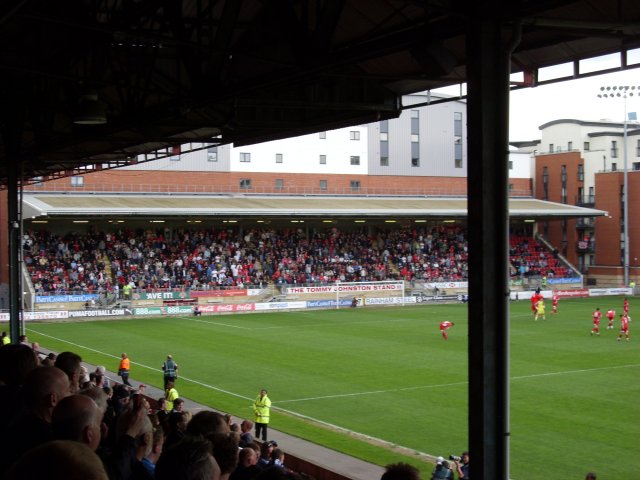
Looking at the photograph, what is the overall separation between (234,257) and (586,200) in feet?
109

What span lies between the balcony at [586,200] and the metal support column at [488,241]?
226 feet

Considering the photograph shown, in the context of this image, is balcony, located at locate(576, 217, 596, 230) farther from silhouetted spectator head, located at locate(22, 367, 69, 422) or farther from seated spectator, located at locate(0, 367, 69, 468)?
silhouetted spectator head, located at locate(22, 367, 69, 422)

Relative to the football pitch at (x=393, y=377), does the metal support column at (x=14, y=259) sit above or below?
above

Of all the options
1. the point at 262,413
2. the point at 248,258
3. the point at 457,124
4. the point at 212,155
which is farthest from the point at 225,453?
the point at 457,124

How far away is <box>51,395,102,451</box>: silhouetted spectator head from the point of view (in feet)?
12.8

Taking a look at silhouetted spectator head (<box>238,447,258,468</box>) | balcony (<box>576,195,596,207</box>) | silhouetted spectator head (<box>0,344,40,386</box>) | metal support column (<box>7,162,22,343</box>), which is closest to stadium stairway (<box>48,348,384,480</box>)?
silhouetted spectator head (<box>238,447,258,468</box>)

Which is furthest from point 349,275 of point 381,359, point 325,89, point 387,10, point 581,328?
point 387,10

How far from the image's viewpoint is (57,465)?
7.89 ft

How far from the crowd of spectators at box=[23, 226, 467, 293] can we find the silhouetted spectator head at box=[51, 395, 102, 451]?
48.0 metres

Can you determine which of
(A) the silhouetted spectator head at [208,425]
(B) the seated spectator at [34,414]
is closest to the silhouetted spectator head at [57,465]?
(B) the seated spectator at [34,414]

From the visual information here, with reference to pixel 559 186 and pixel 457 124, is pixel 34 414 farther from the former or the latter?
pixel 559 186

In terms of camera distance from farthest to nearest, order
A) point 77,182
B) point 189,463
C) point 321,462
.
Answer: point 77,182 < point 321,462 < point 189,463

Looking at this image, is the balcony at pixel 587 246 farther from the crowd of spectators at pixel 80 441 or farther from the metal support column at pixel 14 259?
the crowd of spectators at pixel 80 441

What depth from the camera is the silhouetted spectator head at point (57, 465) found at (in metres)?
2.39
